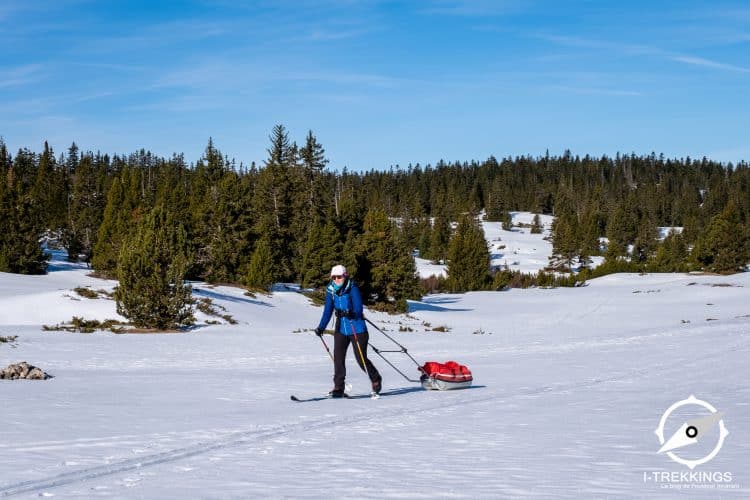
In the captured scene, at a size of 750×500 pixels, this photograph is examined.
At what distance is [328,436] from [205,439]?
143 cm

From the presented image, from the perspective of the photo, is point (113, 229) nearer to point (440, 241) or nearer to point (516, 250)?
point (440, 241)

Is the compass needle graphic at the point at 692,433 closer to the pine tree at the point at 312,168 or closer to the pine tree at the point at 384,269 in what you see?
the pine tree at the point at 384,269

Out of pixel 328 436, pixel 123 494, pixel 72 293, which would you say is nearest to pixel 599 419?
pixel 328 436

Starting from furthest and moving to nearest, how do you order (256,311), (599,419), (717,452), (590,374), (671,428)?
(256,311) → (590,374) → (599,419) → (671,428) → (717,452)

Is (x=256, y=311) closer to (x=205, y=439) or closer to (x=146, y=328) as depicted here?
(x=146, y=328)

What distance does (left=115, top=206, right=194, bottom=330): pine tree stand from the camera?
81.6ft

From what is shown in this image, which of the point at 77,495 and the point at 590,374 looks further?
the point at 590,374

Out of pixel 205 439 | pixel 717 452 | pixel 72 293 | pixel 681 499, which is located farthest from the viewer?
pixel 72 293

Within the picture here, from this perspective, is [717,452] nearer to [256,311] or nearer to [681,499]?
[681,499]

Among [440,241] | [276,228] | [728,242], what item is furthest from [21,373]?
[440,241]

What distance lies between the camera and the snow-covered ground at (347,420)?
6.00m

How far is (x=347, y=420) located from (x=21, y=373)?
746cm

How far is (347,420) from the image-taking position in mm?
9750

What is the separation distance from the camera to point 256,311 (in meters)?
32.9
